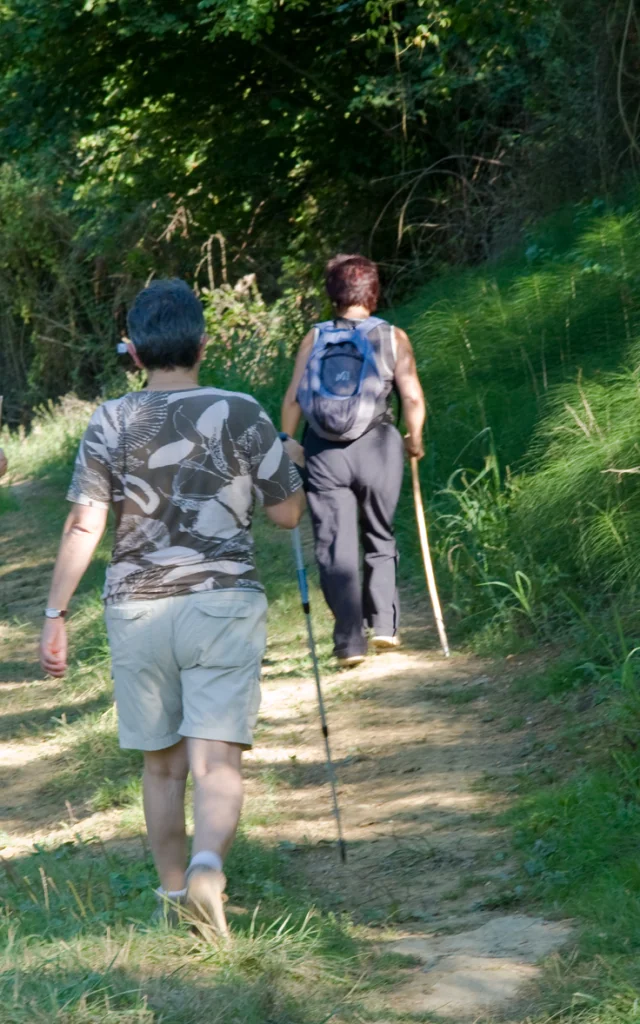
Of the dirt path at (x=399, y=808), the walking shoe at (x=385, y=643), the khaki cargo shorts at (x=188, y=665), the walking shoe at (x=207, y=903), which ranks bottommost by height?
the dirt path at (x=399, y=808)

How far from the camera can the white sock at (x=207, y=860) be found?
3347 millimetres

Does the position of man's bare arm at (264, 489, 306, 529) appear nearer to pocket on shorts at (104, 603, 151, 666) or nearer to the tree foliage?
pocket on shorts at (104, 603, 151, 666)

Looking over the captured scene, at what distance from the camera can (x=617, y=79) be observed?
9.51 meters

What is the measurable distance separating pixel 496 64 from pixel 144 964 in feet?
35.2

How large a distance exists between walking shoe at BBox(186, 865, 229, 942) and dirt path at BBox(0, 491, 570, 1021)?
0.43m

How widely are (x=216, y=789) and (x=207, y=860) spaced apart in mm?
221

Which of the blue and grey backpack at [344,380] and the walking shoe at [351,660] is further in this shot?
the walking shoe at [351,660]

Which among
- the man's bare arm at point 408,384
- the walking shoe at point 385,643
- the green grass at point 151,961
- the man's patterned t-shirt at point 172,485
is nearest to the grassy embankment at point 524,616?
the green grass at point 151,961

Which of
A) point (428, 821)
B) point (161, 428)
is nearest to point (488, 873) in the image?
point (428, 821)

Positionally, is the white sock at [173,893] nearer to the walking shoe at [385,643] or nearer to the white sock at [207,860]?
the white sock at [207,860]

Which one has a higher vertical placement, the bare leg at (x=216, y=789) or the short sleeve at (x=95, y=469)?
the short sleeve at (x=95, y=469)

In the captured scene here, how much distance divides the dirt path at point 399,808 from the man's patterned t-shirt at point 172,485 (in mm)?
1121

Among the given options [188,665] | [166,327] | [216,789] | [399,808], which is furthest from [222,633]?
[399,808]

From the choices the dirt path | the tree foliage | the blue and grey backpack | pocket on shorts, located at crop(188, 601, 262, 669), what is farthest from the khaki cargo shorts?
the tree foliage
